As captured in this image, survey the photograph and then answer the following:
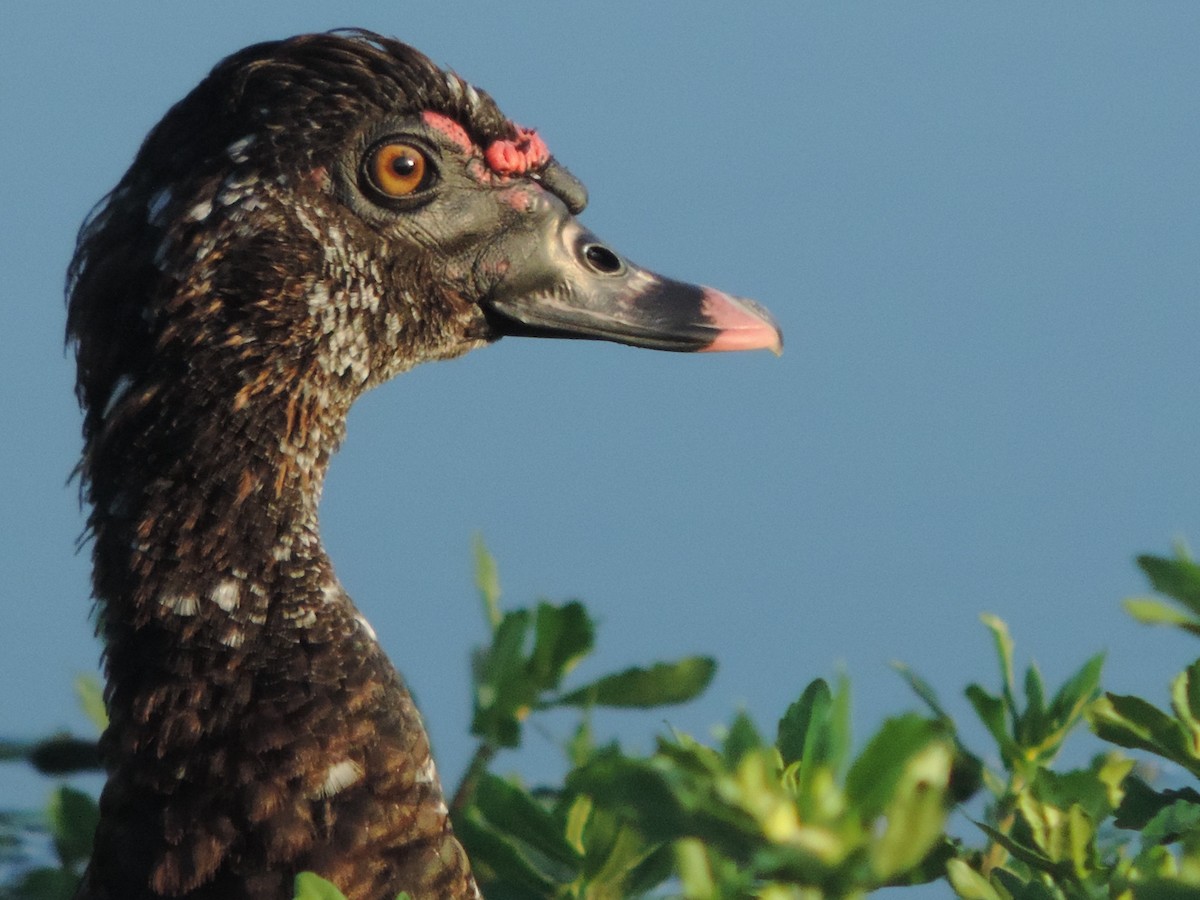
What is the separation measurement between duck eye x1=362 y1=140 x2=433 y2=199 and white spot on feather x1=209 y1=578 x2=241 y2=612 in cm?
59

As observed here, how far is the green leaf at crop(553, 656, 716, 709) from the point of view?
155cm

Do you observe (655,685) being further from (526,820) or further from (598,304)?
(598,304)

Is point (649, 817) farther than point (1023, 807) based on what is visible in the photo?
No

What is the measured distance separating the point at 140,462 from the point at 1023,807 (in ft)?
3.93

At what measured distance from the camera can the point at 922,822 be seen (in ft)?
2.26

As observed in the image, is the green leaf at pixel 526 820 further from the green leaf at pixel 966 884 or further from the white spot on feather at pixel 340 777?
the green leaf at pixel 966 884

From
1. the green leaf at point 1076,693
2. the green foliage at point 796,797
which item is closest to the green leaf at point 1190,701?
the green foliage at point 796,797

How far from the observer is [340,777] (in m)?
1.82

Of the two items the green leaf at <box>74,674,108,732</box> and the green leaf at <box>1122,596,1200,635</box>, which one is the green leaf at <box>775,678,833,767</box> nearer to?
the green leaf at <box>1122,596,1200,635</box>

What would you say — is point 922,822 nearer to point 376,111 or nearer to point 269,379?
point 269,379

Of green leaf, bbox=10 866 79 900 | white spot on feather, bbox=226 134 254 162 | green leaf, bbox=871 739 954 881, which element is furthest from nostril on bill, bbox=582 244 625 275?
green leaf, bbox=871 739 954 881

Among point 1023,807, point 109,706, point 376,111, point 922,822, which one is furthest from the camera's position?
point 376,111

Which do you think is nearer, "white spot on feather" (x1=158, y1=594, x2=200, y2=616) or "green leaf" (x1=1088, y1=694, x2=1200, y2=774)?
"green leaf" (x1=1088, y1=694, x2=1200, y2=774)

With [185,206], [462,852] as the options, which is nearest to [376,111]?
[185,206]
